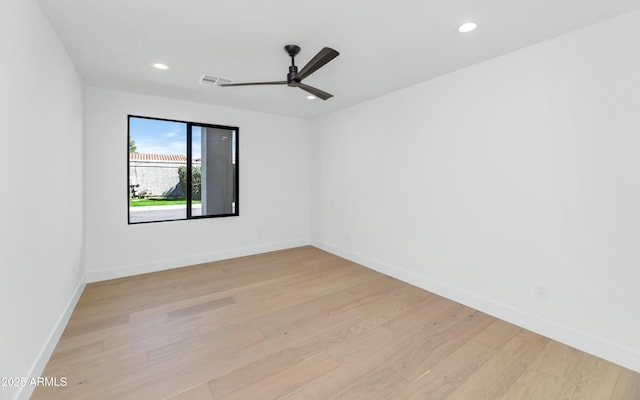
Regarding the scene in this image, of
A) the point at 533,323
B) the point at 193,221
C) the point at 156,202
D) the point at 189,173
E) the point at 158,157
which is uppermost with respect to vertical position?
the point at 158,157

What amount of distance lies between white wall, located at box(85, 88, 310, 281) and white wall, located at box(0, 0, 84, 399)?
0.96 m

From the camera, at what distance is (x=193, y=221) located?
423 cm

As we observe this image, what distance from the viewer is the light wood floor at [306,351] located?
175 centimetres

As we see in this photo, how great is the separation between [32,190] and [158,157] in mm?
2347

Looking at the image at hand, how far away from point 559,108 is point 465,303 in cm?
204

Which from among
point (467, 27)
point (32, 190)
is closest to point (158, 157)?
point (32, 190)

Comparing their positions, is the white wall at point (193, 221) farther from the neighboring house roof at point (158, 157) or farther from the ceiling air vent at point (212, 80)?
the ceiling air vent at point (212, 80)

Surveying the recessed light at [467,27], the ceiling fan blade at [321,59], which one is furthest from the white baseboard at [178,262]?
the recessed light at [467,27]

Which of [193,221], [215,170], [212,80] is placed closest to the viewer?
[212,80]

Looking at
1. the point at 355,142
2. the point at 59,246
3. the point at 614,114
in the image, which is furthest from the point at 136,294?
the point at 614,114

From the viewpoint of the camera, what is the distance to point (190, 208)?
422cm

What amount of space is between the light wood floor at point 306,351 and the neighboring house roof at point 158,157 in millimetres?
1745

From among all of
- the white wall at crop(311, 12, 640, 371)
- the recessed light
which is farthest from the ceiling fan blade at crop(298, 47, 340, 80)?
the white wall at crop(311, 12, 640, 371)

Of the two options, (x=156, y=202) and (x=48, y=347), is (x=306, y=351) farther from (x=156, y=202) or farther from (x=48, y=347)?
(x=156, y=202)
